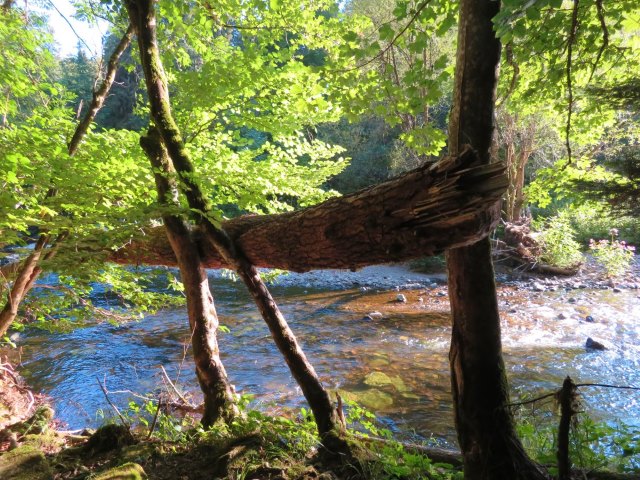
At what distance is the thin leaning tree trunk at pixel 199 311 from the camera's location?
3.19 meters

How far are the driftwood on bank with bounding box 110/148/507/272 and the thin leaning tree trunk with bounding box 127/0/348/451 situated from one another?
0.33 m

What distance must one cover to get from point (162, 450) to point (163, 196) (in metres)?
1.96

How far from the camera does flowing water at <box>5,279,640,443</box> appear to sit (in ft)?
18.7

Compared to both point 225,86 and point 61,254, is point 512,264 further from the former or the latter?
point 61,254

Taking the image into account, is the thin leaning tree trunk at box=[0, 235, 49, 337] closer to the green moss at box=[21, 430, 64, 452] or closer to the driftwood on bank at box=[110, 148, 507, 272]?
the green moss at box=[21, 430, 64, 452]

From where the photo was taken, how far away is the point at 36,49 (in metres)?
4.46

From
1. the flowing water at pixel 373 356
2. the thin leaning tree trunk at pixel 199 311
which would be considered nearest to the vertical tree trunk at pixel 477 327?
the thin leaning tree trunk at pixel 199 311

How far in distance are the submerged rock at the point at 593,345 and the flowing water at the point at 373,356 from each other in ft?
0.46

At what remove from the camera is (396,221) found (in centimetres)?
190

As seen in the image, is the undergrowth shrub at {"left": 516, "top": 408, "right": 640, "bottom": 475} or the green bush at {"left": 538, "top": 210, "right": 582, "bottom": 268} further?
the green bush at {"left": 538, "top": 210, "right": 582, "bottom": 268}

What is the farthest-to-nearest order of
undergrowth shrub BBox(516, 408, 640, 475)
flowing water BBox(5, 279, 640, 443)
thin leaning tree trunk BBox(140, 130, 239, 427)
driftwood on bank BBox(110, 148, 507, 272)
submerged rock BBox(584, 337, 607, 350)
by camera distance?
submerged rock BBox(584, 337, 607, 350)
flowing water BBox(5, 279, 640, 443)
thin leaning tree trunk BBox(140, 130, 239, 427)
undergrowth shrub BBox(516, 408, 640, 475)
driftwood on bank BBox(110, 148, 507, 272)

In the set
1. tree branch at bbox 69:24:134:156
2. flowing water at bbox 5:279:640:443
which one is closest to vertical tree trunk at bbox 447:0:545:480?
flowing water at bbox 5:279:640:443

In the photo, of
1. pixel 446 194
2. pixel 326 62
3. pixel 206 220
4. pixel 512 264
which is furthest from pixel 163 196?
pixel 512 264

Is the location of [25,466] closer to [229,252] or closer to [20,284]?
[229,252]
